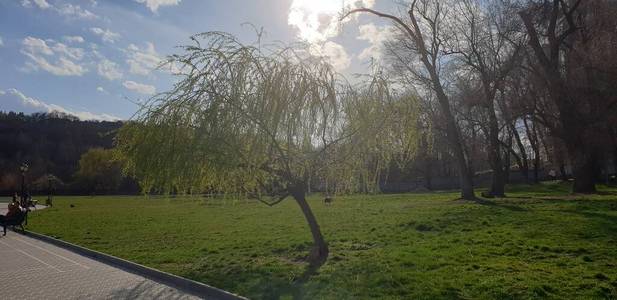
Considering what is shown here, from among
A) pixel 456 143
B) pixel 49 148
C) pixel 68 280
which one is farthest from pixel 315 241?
pixel 49 148

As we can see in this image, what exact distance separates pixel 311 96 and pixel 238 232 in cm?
823

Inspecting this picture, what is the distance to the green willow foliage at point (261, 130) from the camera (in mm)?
10188

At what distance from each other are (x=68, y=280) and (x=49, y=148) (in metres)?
110

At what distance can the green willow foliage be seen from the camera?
10.2m

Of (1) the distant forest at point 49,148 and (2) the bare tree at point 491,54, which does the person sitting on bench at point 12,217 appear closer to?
(2) the bare tree at point 491,54

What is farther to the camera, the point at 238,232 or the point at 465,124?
the point at 465,124

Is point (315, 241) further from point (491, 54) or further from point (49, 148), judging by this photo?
point (49, 148)

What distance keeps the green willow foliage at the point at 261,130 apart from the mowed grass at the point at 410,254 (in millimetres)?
1722

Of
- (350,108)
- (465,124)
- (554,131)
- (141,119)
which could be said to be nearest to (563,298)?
(350,108)

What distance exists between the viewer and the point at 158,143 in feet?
34.9

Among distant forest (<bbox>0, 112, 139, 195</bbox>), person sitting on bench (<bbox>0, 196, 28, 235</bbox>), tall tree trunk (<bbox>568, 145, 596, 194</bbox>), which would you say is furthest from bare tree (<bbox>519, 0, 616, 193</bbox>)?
distant forest (<bbox>0, 112, 139, 195</bbox>)

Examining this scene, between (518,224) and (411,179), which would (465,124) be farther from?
(518,224)

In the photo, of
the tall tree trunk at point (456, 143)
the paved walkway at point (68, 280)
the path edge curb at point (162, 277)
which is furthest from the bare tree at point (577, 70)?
the paved walkway at point (68, 280)

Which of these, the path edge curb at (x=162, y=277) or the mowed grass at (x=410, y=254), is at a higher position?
the mowed grass at (x=410, y=254)
